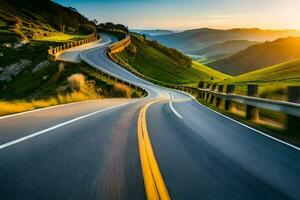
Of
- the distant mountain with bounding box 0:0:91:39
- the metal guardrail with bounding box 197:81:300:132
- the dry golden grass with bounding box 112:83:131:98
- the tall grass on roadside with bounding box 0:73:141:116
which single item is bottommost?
the dry golden grass with bounding box 112:83:131:98

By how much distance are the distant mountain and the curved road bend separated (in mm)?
64055

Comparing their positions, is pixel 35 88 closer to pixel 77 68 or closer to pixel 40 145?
pixel 77 68

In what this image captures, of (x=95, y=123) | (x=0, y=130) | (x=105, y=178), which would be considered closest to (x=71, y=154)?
(x=105, y=178)

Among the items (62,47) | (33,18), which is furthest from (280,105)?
(33,18)

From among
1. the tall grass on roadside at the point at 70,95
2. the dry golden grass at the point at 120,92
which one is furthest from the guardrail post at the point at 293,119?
the dry golden grass at the point at 120,92

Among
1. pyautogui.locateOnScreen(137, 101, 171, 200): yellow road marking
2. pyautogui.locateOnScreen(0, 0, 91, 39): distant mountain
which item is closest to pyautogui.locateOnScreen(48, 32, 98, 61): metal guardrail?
pyautogui.locateOnScreen(0, 0, 91, 39): distant mountain

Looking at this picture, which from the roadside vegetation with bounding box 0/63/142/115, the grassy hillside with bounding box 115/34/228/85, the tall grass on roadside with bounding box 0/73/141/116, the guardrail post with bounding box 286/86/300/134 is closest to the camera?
the guardrail post with bounding box 286/86/300/134

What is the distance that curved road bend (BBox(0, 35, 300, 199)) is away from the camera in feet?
16.4

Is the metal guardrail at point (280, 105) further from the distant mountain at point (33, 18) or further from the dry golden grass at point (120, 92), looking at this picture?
the distant mountain at point (33, 18)

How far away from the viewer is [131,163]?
6.58 meters

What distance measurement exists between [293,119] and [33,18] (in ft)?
357

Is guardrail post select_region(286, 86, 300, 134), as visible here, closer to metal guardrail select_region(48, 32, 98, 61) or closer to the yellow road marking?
the yellow road marking

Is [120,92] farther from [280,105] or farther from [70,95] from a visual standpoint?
[280,105]

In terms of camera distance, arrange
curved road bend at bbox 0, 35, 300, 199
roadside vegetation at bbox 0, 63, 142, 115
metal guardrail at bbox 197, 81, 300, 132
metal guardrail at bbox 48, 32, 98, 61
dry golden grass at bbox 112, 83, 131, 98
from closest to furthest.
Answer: curved road bend at bbox 0, 35, 300, 199, metal guardrail at bbox 197, 81, 300, 132, roadside vegetation at bbox 0, 63, 142, 115, dry golden grass at bbox 112, 83, 131, 98, metal guardrail at bbox 48, 32, 98, 61
